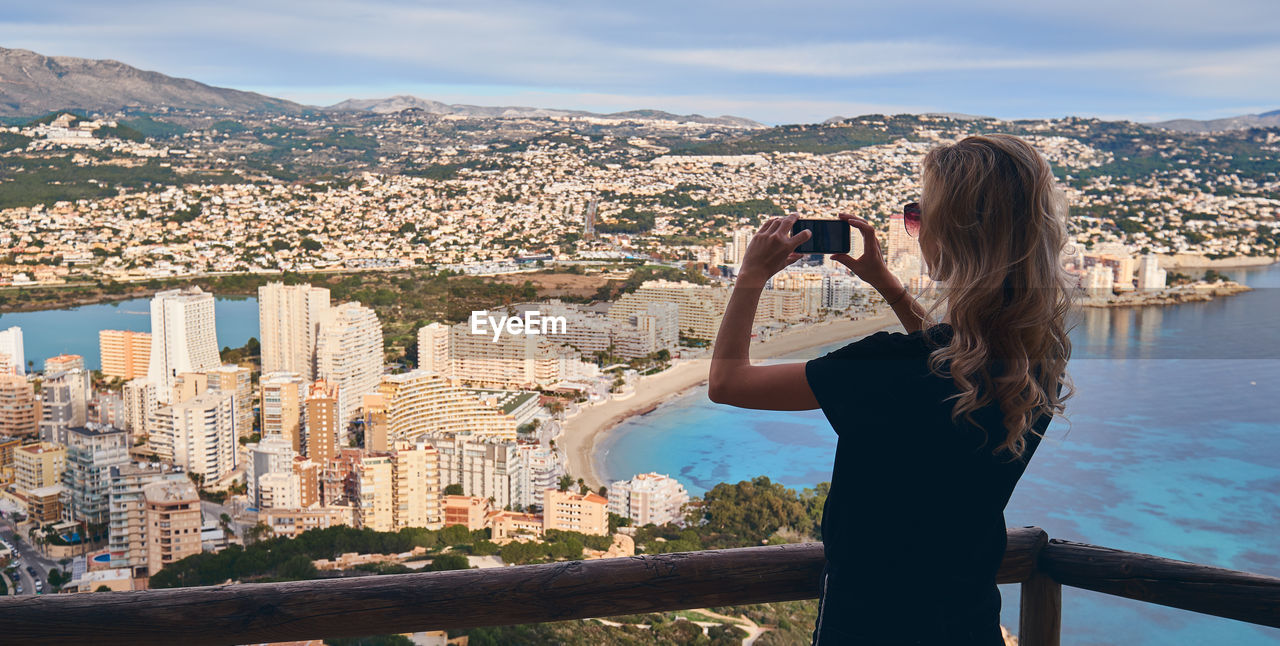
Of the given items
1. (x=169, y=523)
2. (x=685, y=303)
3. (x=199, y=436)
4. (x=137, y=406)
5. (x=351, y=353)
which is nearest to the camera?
(x=685, y=303)

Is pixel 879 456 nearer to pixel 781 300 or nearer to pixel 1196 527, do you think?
pixel 781 300

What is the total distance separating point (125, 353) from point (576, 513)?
1022cm

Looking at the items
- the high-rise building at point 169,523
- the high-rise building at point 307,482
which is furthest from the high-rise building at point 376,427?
the high-rise building at point 169,523

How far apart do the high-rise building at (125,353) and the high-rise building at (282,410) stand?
3491mm

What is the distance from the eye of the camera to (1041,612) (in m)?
0.90

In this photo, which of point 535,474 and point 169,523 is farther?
point 535,474

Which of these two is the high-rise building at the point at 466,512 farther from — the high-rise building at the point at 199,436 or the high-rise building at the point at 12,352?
the high-rise building at the point at 12,352

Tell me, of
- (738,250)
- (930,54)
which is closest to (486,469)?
(930,54)

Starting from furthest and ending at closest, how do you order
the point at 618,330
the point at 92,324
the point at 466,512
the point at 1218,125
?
the point at 92,324 < the point at 1218,125 < the point at 618,330 < the point at 466,512

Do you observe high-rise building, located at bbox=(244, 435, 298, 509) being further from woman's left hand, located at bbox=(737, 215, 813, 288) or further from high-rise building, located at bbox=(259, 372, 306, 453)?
woman's left hand, located at bbox=(737, 215, 813, 288)

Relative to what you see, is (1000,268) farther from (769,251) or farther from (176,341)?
(176,341)

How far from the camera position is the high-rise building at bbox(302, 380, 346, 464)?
1251 cm

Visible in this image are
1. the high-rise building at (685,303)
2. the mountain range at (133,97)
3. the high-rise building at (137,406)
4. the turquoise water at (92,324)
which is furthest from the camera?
the mountain range at (133,97)

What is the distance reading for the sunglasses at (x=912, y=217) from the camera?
1.96 ft
